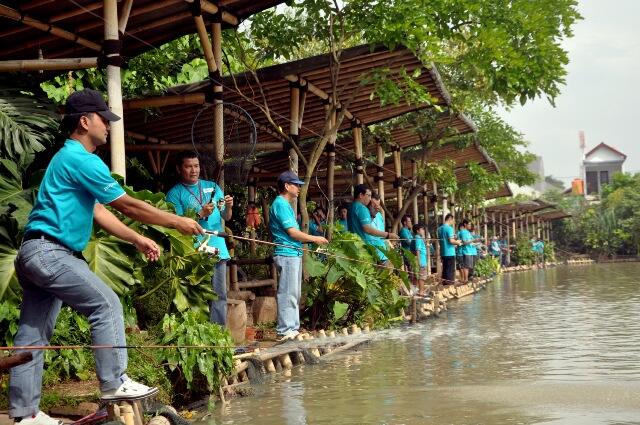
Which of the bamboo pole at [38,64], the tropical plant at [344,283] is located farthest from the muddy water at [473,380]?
the bamboo pole at [38,64]

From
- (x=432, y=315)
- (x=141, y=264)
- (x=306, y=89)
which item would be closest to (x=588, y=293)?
(x=432, y=315)

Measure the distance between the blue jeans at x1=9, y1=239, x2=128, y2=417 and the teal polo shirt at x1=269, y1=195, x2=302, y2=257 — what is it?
4.95 meters

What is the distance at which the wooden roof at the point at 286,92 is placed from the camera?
11.9 m

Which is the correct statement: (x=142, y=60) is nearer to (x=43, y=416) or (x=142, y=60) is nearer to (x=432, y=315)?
(x=432, y=315)

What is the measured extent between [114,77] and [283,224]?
2.60 m

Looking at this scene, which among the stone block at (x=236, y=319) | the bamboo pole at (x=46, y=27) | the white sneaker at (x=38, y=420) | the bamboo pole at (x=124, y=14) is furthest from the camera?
the stone block at (x=236, y=319)

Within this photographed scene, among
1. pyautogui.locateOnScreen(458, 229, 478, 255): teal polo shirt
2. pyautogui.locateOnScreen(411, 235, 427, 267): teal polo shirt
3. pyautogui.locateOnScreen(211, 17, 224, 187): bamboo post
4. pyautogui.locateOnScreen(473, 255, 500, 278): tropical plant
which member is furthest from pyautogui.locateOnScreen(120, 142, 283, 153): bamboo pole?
pyautogui.locateOnScreen(473, 255, 500, 278): tropical plant

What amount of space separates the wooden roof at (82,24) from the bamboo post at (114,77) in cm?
26

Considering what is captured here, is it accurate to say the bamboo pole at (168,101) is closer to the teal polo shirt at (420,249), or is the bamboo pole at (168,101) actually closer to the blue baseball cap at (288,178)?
the blue baseball cap at (288,178)

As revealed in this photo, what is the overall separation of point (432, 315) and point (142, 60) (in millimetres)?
5874

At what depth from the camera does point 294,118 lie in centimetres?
1244

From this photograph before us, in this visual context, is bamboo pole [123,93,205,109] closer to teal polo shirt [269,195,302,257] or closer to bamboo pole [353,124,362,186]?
teal polo shirt [269,195,302,257]

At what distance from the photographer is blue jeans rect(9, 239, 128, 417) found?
4836 millimetres

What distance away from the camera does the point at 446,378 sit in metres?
7.71
